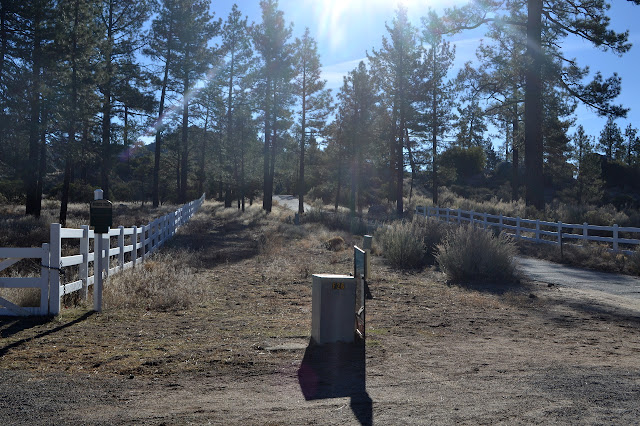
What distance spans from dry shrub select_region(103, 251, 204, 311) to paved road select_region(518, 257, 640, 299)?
795cm

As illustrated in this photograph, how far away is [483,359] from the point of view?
6133mm

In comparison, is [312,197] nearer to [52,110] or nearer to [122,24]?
[122,24]

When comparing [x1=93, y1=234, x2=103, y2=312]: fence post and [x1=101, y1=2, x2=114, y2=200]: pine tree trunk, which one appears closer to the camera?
[x1=93, y1=234, x2=103, y2=312]: fence post

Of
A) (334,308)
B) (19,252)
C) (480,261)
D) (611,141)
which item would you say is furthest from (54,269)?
(611,141)

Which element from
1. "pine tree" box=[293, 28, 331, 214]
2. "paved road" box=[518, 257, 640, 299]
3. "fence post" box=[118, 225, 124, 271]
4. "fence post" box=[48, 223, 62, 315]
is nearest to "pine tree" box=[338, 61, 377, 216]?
"pine tree" box=[293, 28, 331, 214]

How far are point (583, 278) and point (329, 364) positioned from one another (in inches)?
397

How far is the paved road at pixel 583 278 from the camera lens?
39.6ft

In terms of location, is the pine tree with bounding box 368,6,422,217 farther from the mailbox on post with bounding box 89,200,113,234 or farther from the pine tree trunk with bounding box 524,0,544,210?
the mailbox on post with bounding box 89,200,113,234

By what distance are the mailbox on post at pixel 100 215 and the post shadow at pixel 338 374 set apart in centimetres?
379

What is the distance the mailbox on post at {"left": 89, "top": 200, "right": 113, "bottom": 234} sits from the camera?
27.8 ft

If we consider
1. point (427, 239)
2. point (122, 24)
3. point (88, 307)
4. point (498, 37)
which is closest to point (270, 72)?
point (122, 24)

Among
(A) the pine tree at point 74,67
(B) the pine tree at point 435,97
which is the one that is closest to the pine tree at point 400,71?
(B) the pine tree at point 435,97

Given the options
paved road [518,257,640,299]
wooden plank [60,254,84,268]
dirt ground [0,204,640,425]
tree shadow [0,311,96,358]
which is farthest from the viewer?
paved road [518,257,640,299]

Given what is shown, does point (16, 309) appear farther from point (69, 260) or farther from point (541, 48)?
point (541, 48)
